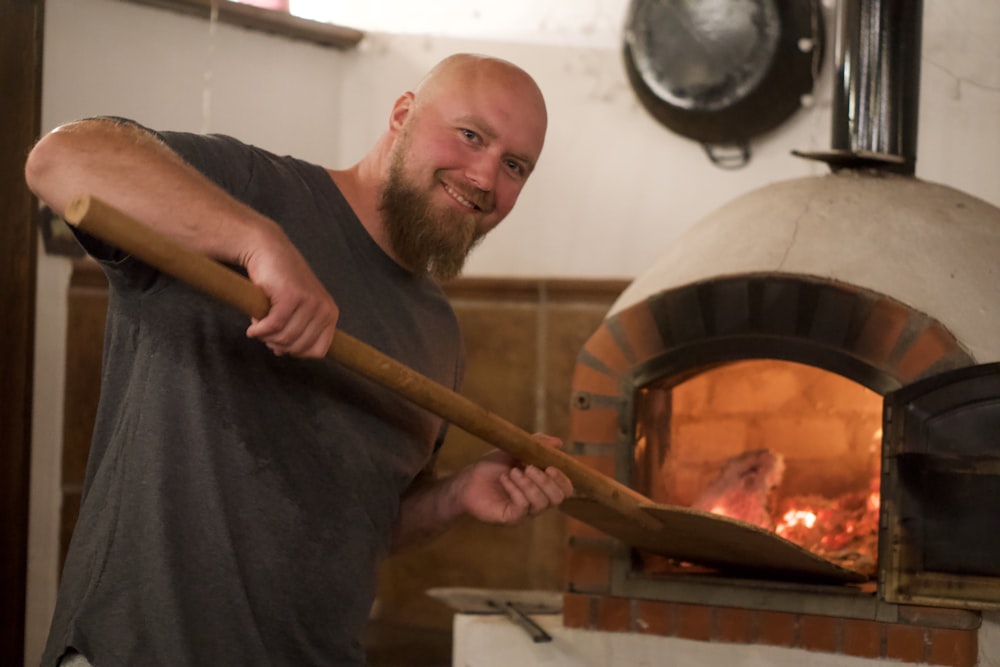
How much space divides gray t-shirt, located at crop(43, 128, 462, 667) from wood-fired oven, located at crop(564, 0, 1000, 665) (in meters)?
0.95

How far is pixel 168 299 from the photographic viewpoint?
57.1 inches

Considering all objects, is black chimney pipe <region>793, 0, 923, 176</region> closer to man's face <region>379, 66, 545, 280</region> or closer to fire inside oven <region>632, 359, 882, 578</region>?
fire inside oven <region>632, 359, 882, 578</region>

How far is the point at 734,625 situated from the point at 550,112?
5.55 feet

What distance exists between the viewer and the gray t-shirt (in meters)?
1.42

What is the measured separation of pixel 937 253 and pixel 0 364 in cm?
222

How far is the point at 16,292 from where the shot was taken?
3.05 meters

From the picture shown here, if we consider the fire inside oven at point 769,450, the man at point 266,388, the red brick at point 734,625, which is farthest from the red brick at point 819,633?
the man at point 266,388

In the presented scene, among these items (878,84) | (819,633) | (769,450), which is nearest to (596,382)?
(769,450)

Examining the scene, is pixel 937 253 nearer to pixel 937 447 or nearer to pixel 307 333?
pixel 937 447

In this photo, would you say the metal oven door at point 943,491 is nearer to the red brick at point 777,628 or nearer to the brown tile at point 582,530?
the red brick at point 777,628

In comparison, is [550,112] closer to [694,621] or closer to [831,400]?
[831,400]

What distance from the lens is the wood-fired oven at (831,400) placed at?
7.72 feet

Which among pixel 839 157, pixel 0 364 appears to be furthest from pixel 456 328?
pixel 0 364

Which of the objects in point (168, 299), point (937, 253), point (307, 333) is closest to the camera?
point (307, 333)
